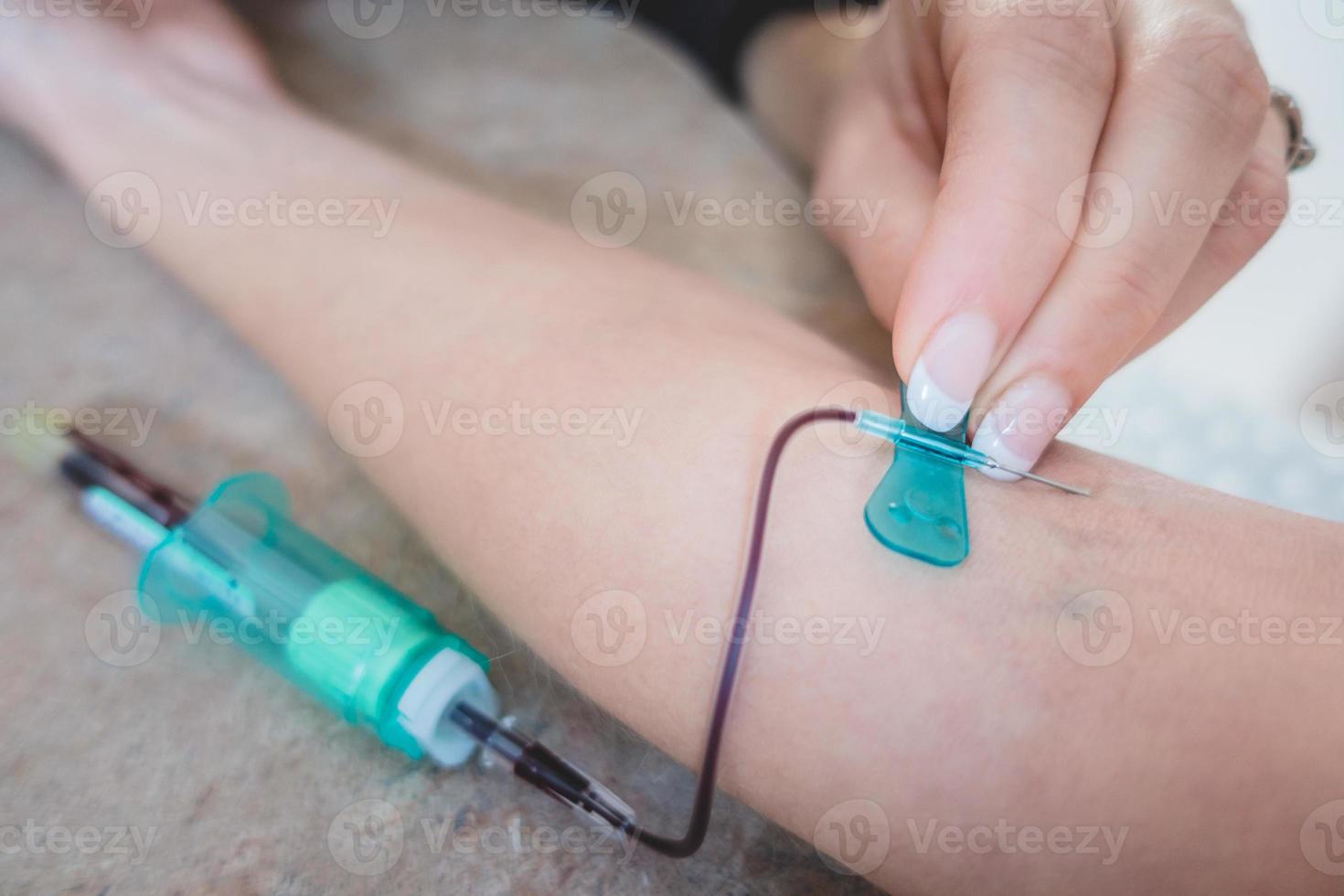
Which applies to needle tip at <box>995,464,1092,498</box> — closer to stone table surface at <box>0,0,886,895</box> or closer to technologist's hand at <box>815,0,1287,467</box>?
technologist's hand at <box>815,0,1287,467</box>

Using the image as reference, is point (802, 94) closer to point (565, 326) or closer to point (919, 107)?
point (919, 107)

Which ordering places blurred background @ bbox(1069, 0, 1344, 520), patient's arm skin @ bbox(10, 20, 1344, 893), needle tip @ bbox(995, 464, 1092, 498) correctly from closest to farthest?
1. patient's arm skin @ bbox(10, 20, 1344, 893)
2. needle tip @ bbox(995, 464, 1092, 498)
3. blurred background @ bbox(1069, 0, 1344, 520)

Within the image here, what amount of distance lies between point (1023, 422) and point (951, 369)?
0.06m

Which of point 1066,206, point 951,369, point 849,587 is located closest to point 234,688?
point 849,587

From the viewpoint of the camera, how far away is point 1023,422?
0.57 metres

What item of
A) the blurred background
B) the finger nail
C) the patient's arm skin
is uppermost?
the finger nail

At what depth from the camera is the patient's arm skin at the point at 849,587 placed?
1.57ft

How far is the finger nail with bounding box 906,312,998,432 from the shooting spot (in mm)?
564

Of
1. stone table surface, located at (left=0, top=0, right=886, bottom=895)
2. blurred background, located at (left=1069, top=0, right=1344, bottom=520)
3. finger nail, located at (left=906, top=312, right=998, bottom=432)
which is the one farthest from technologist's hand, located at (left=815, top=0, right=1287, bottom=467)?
blurred background, located at (left=1069, top=0, right=1344, bottom=520)

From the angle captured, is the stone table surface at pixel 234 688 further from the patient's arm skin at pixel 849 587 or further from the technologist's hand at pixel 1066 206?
the technologist's hand at pixel 1066 206

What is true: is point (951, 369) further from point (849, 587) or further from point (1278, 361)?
point (1278, 361)

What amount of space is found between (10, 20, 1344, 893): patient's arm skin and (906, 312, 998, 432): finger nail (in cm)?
5

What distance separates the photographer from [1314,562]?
0.53 meters

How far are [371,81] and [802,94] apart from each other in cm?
67
